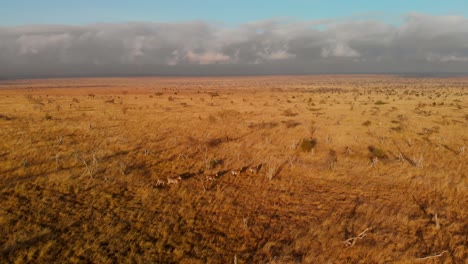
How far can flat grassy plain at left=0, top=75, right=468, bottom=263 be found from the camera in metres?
8.57

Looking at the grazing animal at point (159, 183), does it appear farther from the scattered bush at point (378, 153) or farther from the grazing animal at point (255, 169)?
the scattered bush at point (378, 153)

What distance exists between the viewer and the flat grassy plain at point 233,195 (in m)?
8.57

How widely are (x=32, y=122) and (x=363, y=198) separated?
Answer: 2287cm

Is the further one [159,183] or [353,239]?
[159,183]

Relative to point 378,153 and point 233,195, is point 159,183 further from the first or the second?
point 378,153

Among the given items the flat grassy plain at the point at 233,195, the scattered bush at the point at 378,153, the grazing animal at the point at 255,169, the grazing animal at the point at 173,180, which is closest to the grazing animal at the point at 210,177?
the flat grassy plain at the point at 233,195

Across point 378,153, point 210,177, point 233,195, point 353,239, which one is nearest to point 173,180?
point 210,177

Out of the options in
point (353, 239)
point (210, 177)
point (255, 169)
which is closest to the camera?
point (353, 239)

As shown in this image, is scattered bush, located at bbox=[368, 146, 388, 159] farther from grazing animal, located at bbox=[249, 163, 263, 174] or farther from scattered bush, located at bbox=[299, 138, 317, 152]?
grazing animal, located at bbox=[249, 163, 263, 174]

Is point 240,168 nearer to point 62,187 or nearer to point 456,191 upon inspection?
point 62,187

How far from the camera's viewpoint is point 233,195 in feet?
39.2

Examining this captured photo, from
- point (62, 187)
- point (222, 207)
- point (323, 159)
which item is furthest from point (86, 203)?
point (323, 159)

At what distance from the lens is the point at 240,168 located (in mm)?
14891

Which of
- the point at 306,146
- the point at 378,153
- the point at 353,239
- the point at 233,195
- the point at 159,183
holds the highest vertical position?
the point at 306,146
